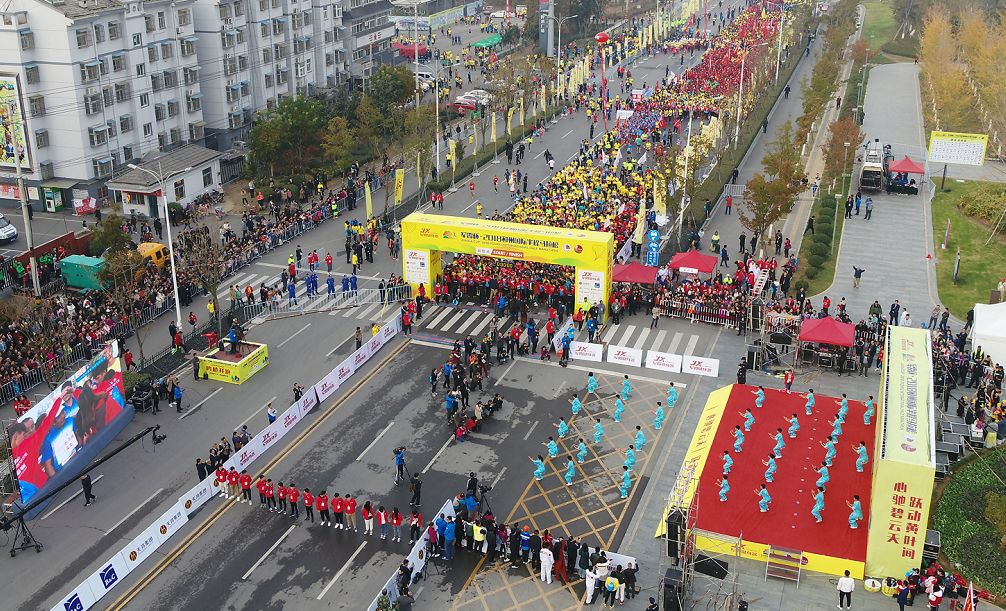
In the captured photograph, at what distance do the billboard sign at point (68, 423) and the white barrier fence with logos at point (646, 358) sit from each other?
20130 millimetres

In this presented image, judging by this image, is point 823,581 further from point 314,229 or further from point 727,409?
point 314,229

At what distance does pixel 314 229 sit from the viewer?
64.4 m

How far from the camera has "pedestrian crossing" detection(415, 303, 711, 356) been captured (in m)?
48.3

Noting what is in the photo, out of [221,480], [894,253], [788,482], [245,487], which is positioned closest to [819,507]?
[788,482]

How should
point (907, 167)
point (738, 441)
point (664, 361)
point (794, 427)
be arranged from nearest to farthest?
point (738, 441) → point (794, 427) → point (664, 361) → point (907, 167)

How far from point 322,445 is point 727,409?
641 inches

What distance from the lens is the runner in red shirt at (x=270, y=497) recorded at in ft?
115

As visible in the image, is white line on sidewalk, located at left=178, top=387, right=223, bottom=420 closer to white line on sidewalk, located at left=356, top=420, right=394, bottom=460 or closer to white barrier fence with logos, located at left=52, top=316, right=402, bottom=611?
white barrier fence with logos, located at left=52, top=316, right=402, bottom=611

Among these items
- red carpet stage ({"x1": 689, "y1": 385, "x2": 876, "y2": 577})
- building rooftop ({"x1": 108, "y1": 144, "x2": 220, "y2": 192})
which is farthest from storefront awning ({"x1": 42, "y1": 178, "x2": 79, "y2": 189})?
red carpet stage ({"x1": 689, "y1": 385, "x2": 876, "y2": 577})

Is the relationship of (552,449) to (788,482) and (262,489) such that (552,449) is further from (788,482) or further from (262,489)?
(262,489)

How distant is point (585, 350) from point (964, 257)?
2725cm

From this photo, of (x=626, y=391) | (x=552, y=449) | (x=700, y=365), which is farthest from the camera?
(x=700, y=365)

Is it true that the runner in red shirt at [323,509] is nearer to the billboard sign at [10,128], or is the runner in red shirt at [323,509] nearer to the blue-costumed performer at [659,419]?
the blue-costumed performer at [659,419]

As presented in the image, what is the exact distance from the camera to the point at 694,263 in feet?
172
